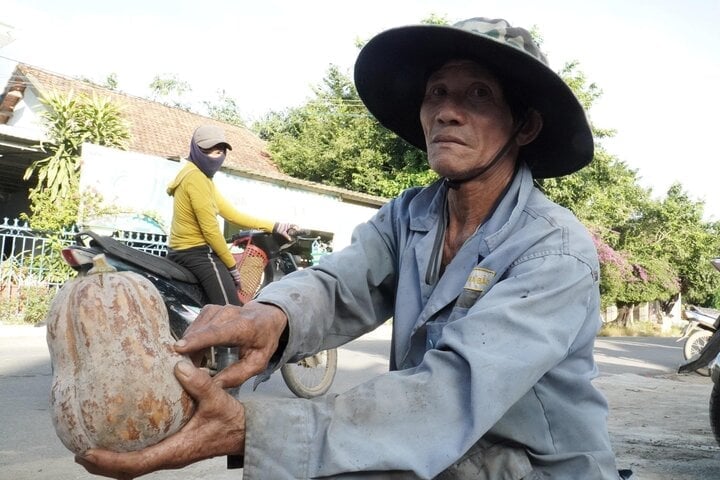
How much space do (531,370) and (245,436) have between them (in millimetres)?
571

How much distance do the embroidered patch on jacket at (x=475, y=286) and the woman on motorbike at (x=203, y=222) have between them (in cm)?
335

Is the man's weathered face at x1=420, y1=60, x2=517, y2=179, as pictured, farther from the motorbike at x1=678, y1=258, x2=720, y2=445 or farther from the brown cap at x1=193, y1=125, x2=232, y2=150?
the motorbike at x1=678, y1=258, x2=720, y2=445

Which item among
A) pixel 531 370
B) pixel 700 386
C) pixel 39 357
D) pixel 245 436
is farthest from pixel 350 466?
pixel 700 386

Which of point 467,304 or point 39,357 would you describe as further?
point 39,357

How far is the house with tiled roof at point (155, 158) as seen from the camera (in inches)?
607

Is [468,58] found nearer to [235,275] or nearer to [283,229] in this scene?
[235,275]

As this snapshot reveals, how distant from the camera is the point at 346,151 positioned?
22672mm

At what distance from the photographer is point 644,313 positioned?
1312 inches

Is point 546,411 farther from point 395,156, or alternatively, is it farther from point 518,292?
point 395,156

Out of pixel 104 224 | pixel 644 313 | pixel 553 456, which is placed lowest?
pixel 644 313

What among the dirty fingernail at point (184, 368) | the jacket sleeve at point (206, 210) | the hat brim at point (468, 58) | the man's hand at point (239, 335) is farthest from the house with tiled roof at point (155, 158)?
the dirty fingernail at point (184, 368)

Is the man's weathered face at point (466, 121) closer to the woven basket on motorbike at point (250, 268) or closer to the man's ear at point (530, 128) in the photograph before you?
the man's ear at point (530, 128)

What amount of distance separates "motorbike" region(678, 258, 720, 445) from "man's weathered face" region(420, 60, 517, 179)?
11.8 feet

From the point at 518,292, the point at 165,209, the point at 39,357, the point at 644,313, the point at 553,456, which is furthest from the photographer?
the point at 644,313
